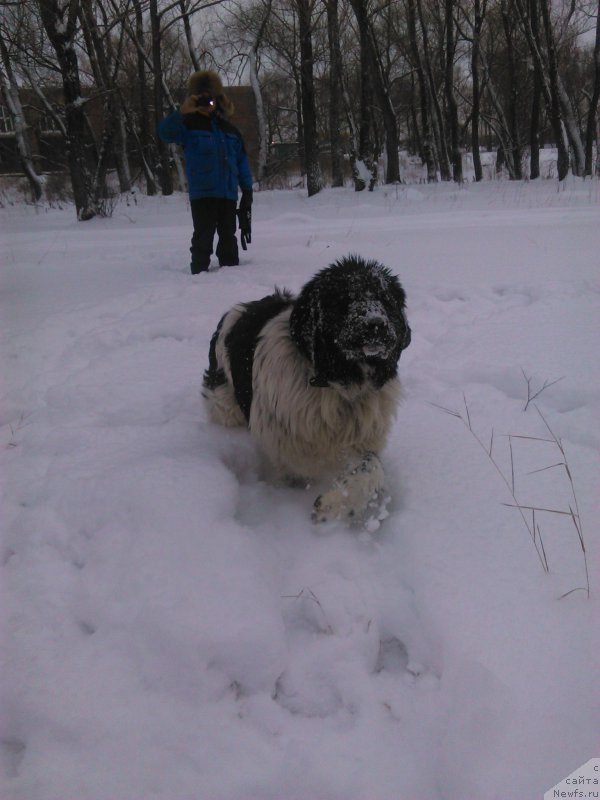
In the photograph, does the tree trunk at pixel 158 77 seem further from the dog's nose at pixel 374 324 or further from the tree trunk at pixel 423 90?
the dog's nose at pixel 374 324

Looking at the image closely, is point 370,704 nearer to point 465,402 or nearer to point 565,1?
point 465,402

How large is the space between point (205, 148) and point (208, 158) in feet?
0.38

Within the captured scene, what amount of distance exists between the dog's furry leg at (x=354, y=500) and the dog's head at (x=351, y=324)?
0.41 metres

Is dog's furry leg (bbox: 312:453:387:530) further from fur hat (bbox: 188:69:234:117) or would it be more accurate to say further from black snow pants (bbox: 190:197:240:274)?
fur hat (bbox: 188:69:234:117)

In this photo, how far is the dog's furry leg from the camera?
2.12 m

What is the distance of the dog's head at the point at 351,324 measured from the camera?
6.38 feet

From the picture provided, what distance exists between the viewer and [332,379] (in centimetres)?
215

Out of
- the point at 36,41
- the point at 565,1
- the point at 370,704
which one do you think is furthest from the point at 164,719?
the point at 565,1

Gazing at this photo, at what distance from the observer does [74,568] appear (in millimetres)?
1812

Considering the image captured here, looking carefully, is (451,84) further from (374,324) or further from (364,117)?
(374,324)

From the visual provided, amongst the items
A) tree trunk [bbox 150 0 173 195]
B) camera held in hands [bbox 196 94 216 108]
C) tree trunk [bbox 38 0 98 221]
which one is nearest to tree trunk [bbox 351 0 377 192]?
tree trunk [bbox 150 0 173 195]

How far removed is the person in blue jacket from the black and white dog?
368cm

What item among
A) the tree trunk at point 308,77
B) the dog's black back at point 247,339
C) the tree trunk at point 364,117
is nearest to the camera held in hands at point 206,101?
the dog's black back at point 247,339

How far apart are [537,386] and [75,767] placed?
2.82 metres
